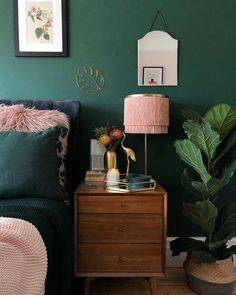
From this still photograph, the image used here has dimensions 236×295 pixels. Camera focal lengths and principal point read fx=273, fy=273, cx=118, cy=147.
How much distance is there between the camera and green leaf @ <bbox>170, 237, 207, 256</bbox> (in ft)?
5.57

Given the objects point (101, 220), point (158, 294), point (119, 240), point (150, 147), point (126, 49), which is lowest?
point (158, 294)

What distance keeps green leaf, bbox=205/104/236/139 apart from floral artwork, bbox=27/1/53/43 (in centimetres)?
127

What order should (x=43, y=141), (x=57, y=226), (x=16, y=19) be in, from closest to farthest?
(x=57, y=226), (x=43, y=141), (x=16, y=19)

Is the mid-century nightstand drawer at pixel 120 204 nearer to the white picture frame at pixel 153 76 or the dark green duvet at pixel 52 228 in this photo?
the dark green duvet at pixel 52 228

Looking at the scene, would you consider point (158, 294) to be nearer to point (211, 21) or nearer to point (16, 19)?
point (211, 21)

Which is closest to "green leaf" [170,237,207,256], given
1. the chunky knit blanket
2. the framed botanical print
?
the chunky knit blanket

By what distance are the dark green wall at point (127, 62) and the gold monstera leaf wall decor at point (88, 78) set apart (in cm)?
4

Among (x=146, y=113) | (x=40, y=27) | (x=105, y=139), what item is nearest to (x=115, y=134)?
(x=105, y=139)

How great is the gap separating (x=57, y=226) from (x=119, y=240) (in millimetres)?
482

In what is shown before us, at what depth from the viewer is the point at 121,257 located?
1.56 m

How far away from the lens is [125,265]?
156cm

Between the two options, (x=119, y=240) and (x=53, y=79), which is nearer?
(x=119, y=240)

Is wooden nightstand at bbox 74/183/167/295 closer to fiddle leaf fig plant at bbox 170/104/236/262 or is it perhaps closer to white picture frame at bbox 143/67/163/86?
fiddle leaf fig plant at bbox 170/104/236/262

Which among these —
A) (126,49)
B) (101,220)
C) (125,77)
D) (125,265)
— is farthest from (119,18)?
(125,265)
